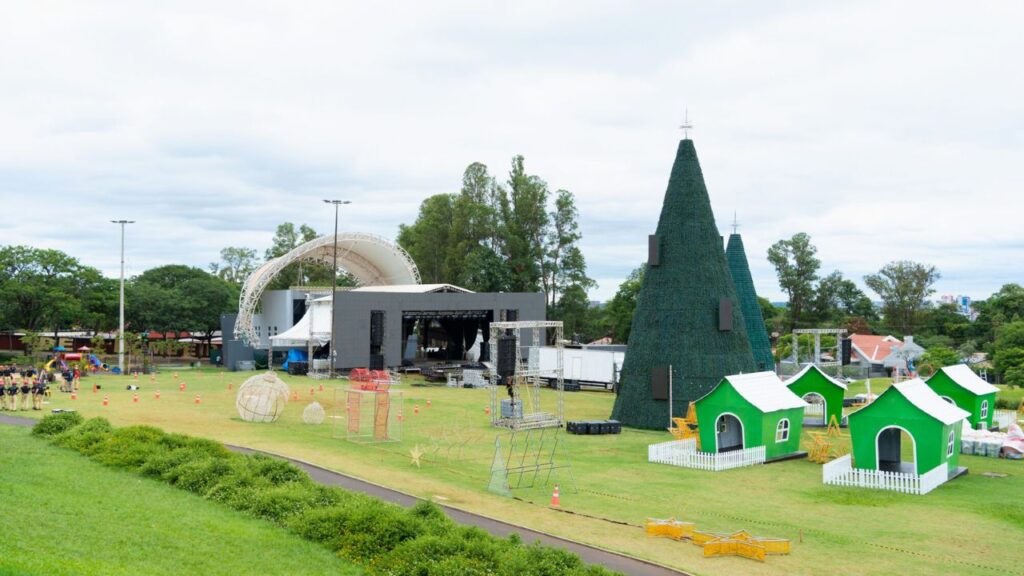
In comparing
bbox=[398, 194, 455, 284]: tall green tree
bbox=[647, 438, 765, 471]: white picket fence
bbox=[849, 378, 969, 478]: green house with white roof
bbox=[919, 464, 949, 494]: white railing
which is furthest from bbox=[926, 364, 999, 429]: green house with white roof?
bbox=[398, 194, 455, 284]: tall green tree

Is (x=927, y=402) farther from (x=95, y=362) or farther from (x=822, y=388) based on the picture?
(x=95, y=362)

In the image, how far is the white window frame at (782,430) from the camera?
28894mm

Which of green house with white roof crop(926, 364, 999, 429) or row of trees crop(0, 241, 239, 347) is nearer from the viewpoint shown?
green house with white roof crop(926, 364, 999, 429)

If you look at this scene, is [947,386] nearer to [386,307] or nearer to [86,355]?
[386,307]

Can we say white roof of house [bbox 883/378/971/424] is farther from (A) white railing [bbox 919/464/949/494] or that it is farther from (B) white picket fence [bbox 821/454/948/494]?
(B) white picket fence [bbox 821/454/948/494]

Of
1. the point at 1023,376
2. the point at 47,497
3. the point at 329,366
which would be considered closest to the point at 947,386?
the point at 1023,376

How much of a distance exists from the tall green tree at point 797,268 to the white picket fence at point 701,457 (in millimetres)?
60058

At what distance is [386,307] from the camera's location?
58.6m

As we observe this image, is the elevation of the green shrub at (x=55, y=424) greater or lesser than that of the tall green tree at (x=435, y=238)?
lesser

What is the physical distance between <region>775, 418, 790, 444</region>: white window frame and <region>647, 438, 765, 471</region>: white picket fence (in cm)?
115

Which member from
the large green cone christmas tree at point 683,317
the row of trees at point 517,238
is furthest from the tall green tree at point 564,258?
the large green cone christmas tree at point 683,317

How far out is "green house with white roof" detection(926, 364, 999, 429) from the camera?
3431 centimetres

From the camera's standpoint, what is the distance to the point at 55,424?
26.3 meters

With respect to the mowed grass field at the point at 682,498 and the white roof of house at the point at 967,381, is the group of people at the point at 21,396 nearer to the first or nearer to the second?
the mowed grass field at the point at 682,498
